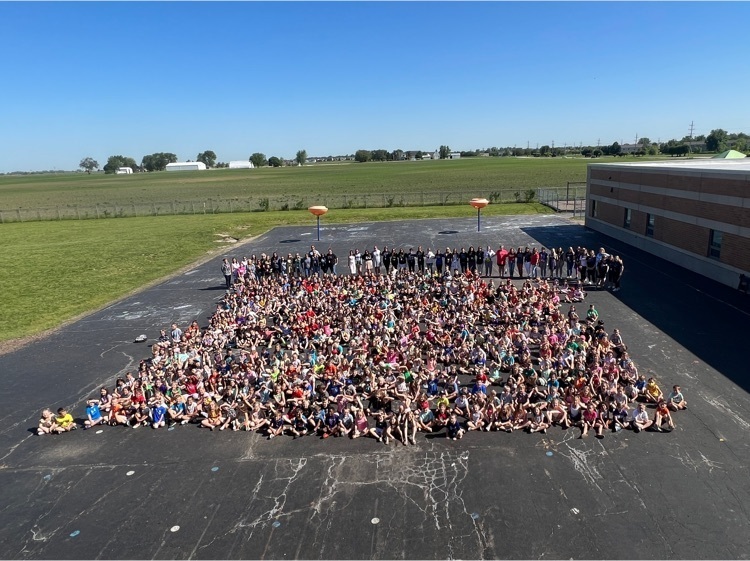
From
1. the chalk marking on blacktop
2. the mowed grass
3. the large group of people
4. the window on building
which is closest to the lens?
the chalk marking on blacktop

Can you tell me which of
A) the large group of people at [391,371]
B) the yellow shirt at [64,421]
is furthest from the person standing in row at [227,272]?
the yellow shirt at [64,421]

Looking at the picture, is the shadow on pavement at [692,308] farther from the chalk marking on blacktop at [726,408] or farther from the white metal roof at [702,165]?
the white metal roof at [702,165]

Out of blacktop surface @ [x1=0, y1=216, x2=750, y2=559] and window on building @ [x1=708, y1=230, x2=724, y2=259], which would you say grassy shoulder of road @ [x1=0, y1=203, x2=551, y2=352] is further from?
window on building @ [x1=708, y1=230, x2=724, y2=259]

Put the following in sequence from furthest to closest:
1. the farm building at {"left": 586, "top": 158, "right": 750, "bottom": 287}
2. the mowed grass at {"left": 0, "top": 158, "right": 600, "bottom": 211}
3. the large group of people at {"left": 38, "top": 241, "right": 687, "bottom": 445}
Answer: the mowed grass at {"left": 0, "top": 158, "right": 600, "bottom": 211}
the farm building at {"left": 586, "top": 158, "right": 750, "bottom": 287}
the large group of people at {"left": 38, "top": 241, "right": 687, "bottom": 445}

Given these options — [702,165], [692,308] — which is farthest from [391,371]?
[702,165]

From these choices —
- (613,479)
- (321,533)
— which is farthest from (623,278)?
(321,533)

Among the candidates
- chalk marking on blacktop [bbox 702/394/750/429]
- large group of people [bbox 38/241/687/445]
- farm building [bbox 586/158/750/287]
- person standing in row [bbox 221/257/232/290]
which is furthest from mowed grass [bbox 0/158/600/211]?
chalk marking on blacktop [bbox 702/394/750/429]

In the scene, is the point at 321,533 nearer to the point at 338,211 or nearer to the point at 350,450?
the point at 350,450
